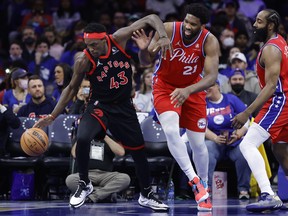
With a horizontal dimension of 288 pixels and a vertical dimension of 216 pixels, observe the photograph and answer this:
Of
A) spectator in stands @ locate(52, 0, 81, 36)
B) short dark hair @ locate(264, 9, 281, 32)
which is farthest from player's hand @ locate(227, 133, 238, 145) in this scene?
spectator in stands @ locate(52, 0, 81, 36)

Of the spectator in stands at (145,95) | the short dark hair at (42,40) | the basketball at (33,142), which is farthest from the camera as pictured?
the short dark hair at (42,40)

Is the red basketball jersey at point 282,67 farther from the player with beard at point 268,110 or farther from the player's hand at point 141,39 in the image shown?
the player's hand at point 141,39

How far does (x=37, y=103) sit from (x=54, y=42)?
12.6 ft

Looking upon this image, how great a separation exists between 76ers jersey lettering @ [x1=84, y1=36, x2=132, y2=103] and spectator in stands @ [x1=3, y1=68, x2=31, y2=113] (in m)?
4.29

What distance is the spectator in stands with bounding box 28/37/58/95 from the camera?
49.6 ft

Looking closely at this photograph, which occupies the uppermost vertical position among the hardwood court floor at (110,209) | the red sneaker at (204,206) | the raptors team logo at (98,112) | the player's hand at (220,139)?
the raptors team logo at (98,112)

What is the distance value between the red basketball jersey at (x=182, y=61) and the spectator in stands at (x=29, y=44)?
22.1ft

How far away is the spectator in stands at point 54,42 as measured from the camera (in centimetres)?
1611

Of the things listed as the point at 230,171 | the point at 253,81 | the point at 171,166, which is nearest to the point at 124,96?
the point at 171,166

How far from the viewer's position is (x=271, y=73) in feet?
29.1

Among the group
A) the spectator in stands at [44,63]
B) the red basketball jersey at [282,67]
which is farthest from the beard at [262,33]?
the spectator in stands at [44,63]

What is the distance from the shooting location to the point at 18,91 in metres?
13.7

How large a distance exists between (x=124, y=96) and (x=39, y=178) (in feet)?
11.4

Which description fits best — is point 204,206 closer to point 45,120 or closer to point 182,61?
point 182,61
